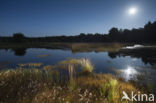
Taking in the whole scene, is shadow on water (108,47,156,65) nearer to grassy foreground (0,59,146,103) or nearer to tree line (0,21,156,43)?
grassy foreground (0,59,146,103)

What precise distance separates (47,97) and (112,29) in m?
76.8

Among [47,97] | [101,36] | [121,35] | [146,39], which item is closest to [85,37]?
[101,36]

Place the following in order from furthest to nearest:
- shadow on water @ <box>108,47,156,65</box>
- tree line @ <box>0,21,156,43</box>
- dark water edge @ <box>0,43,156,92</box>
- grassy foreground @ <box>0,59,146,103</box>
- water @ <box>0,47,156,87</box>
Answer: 1. tree line @ <box>0,21,156,43</box>
2. shadow on water @ <box>108,47,156,65</box>
3. water @ <box>0,47,156,87</box>
4. dark water edge @ <box>0,43,156,92</box>
5. grassy foreground @ <box>0,59,146,103</box>

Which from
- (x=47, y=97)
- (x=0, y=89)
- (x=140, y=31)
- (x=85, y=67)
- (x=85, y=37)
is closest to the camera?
(x=47, y=97)

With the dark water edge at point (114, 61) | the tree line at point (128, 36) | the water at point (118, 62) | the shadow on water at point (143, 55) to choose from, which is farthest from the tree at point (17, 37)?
the shadow on water at point (143, 55)

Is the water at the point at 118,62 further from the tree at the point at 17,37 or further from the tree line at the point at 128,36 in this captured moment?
the tree at the point at 17,37

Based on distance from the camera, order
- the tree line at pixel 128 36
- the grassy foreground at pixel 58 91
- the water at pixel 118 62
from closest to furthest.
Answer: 1. the grassy foreground at pixel 58 91
2. the water at pixel 118 62
3. the tree line at pixel 128 36

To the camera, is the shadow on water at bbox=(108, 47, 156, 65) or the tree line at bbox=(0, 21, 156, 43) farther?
the tree line at bbox=(0, 21, 156, 43)

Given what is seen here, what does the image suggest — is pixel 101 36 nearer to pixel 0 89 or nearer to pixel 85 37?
pixel 85 37

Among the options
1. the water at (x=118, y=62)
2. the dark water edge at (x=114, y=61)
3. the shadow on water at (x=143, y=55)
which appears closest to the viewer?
Answer: the dark water edge at (x=114, y=61)

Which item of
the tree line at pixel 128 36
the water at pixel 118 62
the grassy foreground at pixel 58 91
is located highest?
the tree line at pixel 128 36

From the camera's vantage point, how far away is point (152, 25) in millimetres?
56812

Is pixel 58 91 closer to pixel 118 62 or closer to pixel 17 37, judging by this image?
pixel 118 62

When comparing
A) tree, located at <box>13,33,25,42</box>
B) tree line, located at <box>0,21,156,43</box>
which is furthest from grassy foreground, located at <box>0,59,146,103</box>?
tree, located at <box>13,33,25,42</box>
